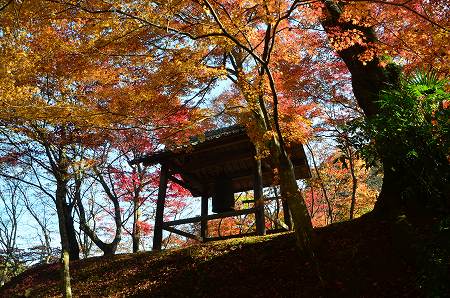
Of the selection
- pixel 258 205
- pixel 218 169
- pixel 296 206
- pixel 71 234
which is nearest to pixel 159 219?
pixel 218 169

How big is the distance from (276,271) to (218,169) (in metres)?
6.02

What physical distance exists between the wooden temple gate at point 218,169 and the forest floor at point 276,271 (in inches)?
52.3

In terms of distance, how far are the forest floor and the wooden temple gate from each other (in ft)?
4.36

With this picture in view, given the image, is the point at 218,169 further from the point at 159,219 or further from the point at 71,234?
the point at 71,234

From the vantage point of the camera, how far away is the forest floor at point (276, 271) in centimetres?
555

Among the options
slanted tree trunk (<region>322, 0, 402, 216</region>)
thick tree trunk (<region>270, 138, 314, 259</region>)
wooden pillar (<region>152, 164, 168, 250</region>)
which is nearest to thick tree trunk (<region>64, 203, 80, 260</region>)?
wooden pillar (<region>152, 164, 168, 250</region>)

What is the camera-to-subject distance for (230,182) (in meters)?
12.5

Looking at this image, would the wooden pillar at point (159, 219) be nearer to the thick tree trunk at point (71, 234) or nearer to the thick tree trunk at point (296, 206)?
the thick tree trunk at point (71, 234)

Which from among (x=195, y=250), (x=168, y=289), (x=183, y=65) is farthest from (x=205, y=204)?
(x=183, y=65)

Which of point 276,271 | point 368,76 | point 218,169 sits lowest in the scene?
point 276,271

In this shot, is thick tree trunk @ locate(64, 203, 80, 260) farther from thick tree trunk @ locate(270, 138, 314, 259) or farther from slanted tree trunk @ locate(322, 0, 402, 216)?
slanted tree trunk @ locate(322, 0, 402, 216)

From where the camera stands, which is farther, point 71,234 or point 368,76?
point 71,234

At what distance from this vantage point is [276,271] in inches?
267

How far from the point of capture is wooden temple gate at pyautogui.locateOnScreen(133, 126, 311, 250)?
10.6 metres
